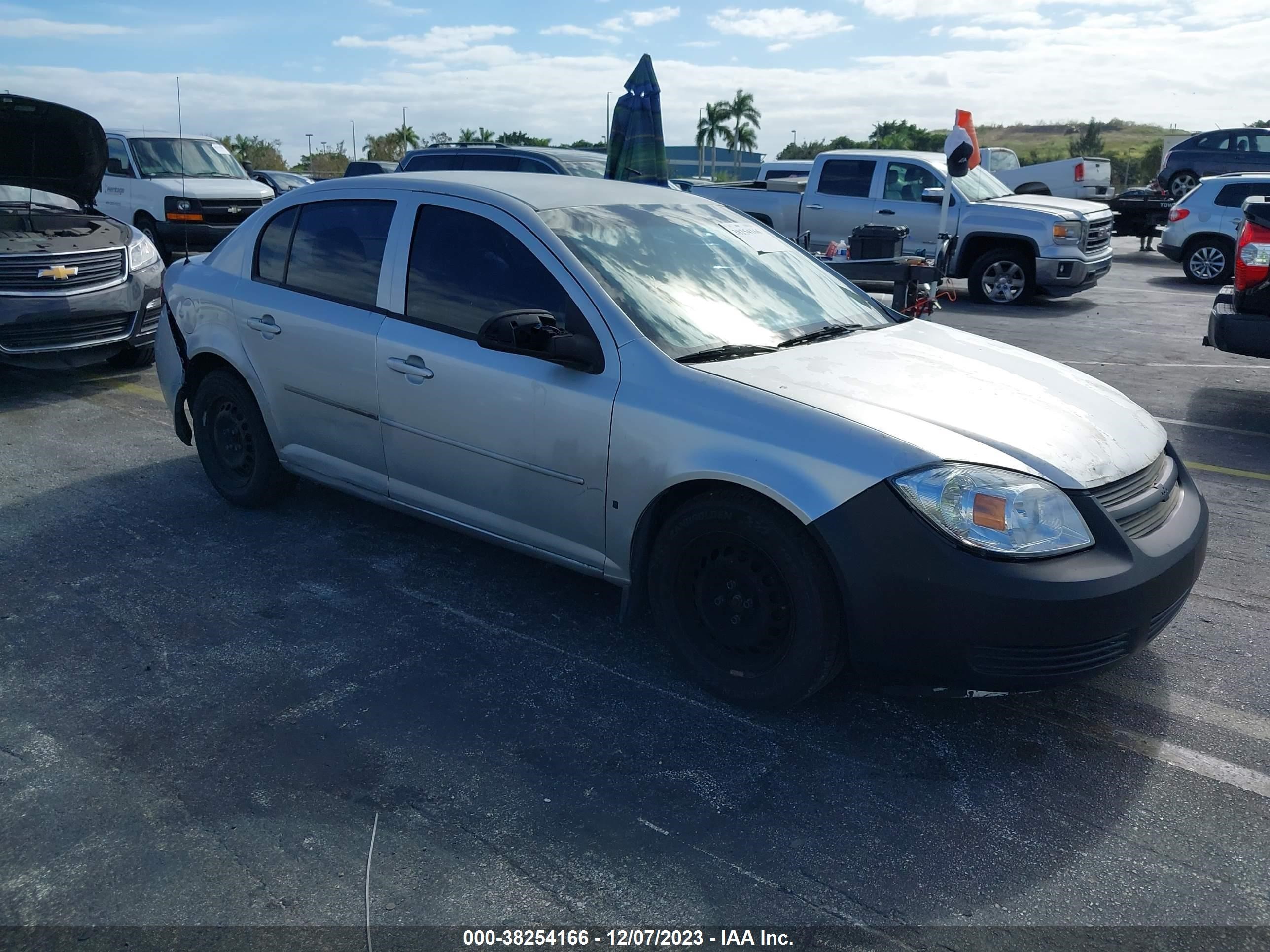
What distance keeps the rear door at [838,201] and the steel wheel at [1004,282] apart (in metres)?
1.77

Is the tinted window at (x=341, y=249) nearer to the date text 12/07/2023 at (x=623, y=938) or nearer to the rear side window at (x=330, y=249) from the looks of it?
the rear side window at (x=330, y=249)

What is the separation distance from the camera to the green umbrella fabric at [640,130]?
11.4 meters

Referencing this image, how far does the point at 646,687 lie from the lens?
367 centimetres

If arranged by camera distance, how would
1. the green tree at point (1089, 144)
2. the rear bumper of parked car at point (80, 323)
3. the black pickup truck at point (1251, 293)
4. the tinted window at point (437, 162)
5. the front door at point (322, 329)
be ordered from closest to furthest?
the front door at point (322, 329) → the black pickup truck at point (1251, 293) → the rear bumper of parked car at point (80, 323) → the tinted window at point (437, 162) → the green tree at point (1089, 144)

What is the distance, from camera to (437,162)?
13.6 metres

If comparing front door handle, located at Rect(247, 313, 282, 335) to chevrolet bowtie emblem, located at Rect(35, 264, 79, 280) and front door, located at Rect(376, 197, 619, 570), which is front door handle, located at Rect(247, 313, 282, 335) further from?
chevrolet bowtie emblem, located at Rect(35, 264, 79, 280)

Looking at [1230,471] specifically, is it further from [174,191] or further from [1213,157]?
[1213,157]

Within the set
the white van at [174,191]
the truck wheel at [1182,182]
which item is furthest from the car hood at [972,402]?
the truck wheel at [1182,182]

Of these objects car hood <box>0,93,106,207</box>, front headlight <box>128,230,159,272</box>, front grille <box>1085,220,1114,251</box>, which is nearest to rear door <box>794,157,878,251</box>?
front grille <box>1085,220,1114,251</box>

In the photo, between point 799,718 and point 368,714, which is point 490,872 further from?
point 799,718

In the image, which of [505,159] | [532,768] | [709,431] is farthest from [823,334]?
[505,159]

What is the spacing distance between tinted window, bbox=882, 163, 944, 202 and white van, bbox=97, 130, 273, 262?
364 inches

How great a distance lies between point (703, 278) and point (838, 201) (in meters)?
11.2

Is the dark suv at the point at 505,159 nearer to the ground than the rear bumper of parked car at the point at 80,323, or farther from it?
farther from it
